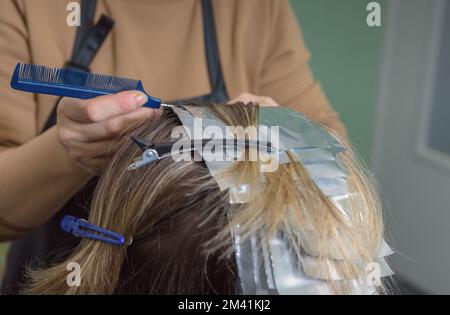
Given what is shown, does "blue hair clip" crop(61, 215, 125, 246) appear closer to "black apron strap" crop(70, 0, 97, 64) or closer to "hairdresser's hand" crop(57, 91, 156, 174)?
"hairdresser's hand" crop(57, 91, 156, 174)

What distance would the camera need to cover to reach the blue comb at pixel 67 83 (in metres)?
0.59

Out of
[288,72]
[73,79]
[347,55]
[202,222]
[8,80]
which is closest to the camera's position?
[202,222]

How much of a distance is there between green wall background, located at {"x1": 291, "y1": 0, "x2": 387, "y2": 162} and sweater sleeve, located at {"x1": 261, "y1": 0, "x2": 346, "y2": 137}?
69cm

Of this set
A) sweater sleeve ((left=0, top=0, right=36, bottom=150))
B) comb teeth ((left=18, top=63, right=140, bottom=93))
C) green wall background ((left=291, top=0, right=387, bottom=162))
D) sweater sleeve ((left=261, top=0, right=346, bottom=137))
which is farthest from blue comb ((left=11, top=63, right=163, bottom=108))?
green wall background ((left=291, top=0, right=387, bottom=162))

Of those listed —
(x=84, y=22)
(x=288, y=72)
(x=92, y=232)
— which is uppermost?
(x=84, y=22)

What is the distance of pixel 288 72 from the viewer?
3.57 feet

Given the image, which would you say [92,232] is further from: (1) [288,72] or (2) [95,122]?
(1) [288,72]

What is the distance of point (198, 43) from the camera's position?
1.04m

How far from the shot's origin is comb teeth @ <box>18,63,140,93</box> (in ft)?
2.14

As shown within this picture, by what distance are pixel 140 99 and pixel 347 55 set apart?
1390mm

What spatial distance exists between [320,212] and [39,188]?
467mm

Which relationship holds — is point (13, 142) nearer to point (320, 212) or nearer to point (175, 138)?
point (175, 138)

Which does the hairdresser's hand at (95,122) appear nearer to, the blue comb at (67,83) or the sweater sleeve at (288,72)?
the blue comb at (67,83)

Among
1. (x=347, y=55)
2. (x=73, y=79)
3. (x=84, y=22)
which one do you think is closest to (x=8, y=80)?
(x=84, y=22)
